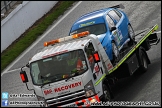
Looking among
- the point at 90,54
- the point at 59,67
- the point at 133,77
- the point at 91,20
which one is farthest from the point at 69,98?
the point at 133,77

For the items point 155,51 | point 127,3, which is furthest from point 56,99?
point 127,3

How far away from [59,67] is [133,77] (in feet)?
15.7

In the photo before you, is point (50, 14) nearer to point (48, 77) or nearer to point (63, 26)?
point (63, 26)

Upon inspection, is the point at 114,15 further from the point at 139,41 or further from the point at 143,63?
the point at 143,63

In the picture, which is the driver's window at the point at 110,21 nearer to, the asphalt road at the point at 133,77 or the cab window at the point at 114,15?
the cab window at the point at 114,15

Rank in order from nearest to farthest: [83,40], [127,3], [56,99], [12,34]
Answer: [56,99] < [83,40] < [12,34] < [127,3]

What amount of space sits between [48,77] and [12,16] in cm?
1324

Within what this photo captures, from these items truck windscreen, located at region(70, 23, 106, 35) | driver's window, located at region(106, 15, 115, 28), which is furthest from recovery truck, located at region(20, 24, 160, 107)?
driver's window, located at region(106, 15, 115, 28)

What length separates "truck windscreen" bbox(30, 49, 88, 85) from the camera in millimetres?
15016

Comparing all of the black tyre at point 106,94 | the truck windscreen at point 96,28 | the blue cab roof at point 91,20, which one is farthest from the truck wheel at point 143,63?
the black tyre at point 106,94

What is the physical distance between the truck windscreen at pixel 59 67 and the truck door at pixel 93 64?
267 millimetres

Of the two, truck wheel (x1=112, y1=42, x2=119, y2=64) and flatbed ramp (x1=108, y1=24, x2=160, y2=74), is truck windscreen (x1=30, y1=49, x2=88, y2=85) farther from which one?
truck wheel (x1=112, y1=42, x2=119, y2=64)

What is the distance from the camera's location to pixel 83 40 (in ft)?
52.2

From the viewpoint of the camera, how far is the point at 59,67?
49.6ft
